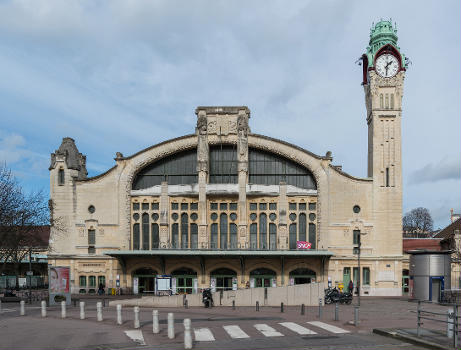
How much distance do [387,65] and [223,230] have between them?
23.9 m

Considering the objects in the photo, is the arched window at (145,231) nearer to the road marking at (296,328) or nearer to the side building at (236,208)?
the side building at (236,208)

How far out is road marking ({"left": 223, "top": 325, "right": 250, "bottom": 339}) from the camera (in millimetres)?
20812

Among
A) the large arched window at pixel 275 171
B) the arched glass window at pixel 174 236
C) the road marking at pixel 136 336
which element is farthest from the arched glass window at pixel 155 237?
the road marking at pixel 136 336

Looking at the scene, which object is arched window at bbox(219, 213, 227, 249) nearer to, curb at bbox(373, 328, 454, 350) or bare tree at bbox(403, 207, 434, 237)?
curb at bbox(373, 328, 454, 350)

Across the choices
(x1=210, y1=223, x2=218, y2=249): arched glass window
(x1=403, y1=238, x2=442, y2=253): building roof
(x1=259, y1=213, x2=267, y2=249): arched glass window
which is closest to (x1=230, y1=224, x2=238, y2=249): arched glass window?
(x1=210, y1=223, x2=218, y2=249): arched glass window

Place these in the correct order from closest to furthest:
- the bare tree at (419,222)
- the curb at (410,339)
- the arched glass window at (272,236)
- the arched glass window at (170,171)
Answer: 1. the curb at (410,339)
2. the arched glass window at (272,236)
3. the arched glass window at (170,171)
4. the bare tree at (419,222)

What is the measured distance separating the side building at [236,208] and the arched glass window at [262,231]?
10cm

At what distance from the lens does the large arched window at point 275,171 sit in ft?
186

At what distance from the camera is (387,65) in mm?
56812

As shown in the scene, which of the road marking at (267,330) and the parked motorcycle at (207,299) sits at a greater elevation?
the road marking at (267,330)

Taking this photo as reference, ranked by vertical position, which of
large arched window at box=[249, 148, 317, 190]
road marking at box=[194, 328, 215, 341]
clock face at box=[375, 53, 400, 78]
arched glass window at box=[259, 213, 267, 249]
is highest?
clock face at box=[375, 53, 400, 78]

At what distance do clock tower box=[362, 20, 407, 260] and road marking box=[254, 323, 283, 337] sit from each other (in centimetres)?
3286

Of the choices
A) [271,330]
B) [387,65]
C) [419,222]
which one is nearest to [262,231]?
[387,65]

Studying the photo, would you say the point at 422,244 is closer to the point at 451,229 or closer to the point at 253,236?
the point at 451,229
